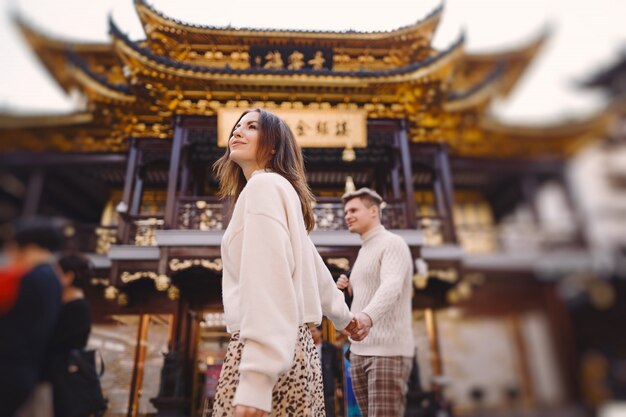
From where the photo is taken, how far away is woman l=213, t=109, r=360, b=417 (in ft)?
2.10

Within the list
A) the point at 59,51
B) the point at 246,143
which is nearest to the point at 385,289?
the point at 246,143

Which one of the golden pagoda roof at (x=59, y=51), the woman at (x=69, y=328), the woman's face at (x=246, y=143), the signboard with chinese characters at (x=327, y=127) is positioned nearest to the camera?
the woman's face at (x=246, y=143)

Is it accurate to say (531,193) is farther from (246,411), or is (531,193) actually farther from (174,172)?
(174,172)

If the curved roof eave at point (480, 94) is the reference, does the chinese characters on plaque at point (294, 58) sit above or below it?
above

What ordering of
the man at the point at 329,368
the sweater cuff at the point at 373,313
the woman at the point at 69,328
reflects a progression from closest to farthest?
1. the sweater cuff at the point at 373,313
2. the woman at the point at 69,328
3. the man at the point at 329,368

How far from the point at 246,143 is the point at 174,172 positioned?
3352 mm

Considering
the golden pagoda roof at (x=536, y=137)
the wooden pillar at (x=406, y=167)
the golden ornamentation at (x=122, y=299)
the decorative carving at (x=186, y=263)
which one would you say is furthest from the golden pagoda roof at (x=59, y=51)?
the golden pagoda roof at (x=536, y=137)

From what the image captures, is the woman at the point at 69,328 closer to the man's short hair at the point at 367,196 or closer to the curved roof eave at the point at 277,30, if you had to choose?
the man's short hair at the point at 367,196

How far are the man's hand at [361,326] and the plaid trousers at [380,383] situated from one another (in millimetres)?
408

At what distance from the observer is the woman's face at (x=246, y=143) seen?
3.07 ft

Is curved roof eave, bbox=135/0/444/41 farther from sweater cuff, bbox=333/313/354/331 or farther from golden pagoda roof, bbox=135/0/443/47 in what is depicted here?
sweater cuff, bbox=333/313/354/331

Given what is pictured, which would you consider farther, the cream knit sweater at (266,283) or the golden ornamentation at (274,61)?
the golden ornamentation at (274,61)

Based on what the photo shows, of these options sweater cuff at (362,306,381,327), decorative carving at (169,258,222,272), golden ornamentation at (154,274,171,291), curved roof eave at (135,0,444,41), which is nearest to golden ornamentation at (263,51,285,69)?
curved roof eave at (135,0,444,41)

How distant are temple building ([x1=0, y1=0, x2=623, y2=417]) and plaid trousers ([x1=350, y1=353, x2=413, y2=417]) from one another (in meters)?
1.14
